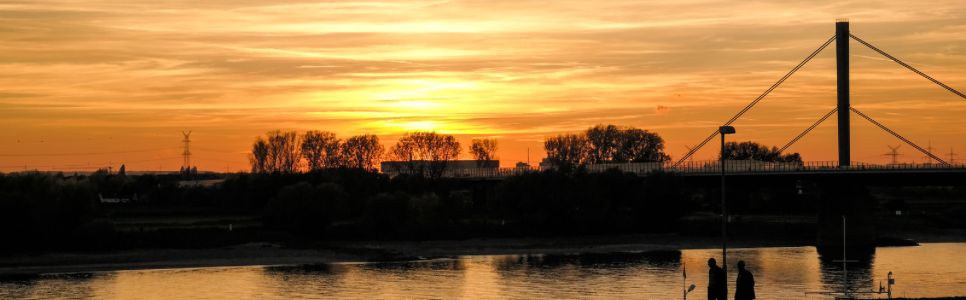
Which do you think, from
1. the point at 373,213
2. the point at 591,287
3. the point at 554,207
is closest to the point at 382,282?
the point at 591,287

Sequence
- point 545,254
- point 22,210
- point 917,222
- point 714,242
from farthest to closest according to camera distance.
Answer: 1. point 917,222
2. point 714,242
3. point 545,254
4. point 22,210

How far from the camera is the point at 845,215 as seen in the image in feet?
442

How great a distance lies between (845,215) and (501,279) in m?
55.5

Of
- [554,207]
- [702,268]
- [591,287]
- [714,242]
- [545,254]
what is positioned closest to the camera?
[591,287]

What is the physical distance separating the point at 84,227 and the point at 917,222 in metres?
96.1

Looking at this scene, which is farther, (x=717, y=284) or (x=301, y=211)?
(x=301, y=211)

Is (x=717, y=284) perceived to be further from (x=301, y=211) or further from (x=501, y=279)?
(x=301, y=211)

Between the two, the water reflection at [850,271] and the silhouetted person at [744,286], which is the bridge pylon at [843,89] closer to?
the water reflection at [850,271]

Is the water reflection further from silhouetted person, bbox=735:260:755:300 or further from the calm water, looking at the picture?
silhouetted person, bbox=735:260:755:300

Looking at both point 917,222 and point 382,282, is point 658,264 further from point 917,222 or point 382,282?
point 917,222

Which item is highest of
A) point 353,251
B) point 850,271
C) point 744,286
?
point 744,286

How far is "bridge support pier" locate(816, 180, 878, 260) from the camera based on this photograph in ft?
429

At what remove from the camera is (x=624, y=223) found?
142 metres

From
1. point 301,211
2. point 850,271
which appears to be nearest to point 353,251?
point 301,211
